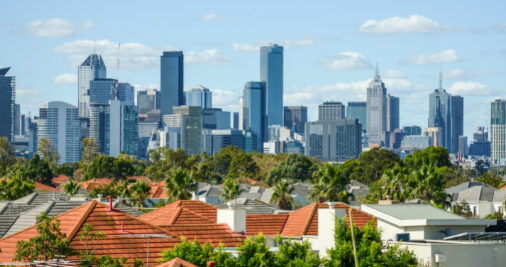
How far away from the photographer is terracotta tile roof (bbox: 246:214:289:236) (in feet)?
131

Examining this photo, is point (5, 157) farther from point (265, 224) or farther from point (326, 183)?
point (265, 224)

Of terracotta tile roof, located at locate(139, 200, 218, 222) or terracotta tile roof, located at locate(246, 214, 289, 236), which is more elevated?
terracotta tile roof, located at locate(139, 200, 218, 222)

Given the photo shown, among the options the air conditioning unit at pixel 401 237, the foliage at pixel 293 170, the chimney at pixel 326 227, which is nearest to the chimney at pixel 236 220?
the chimney at pixel 326 227

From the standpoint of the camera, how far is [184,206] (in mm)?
42688

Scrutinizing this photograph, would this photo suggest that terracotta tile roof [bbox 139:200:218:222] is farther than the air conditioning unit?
Yes

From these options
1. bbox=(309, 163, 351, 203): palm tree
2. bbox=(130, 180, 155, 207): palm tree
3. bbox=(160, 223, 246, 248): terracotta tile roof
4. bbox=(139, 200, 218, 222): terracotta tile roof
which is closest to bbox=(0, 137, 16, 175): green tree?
bbox=(130, 180, 155, 207): palm tree

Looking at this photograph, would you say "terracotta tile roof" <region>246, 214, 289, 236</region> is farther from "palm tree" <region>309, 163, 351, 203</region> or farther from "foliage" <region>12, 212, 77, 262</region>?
"palm tree" <region>309, 163, 351, 203</region>

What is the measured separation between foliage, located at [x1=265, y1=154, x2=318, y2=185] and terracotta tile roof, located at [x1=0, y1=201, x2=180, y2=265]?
429 feet

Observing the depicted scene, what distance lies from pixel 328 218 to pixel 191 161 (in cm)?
14358

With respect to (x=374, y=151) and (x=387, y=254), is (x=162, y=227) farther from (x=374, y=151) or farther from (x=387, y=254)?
(x=374, y=151)

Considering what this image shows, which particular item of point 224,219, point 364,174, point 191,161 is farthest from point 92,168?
point 224,219

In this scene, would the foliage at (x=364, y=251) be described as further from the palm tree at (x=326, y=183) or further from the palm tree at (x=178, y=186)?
the palm tree at (x=178, y=186)

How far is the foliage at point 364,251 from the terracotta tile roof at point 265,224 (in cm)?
1381

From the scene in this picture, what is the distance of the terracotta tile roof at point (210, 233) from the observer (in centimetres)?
3347
